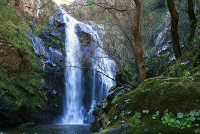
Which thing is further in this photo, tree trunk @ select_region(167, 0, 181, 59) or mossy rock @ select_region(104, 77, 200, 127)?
tree trunk @ select_region(167, 0, 181, 59)

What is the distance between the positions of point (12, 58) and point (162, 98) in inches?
410

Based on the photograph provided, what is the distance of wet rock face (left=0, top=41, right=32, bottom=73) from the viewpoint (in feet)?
35.1

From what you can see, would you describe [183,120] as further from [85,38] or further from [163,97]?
[85,38]

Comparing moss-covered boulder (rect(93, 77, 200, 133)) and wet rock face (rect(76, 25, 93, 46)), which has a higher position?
wet rock face (rect(76, 25, 93, 46))

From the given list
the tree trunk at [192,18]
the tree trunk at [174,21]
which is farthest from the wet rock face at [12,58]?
the tree trunk at [192,18]

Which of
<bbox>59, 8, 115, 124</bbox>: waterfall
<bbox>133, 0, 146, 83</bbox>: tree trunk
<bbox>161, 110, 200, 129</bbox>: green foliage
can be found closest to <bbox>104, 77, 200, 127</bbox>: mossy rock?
<bbox>161, 110, 200, 129</bbox>: green foliage

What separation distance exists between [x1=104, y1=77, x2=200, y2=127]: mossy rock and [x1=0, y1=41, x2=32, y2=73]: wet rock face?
939 cm

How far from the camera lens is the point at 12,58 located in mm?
11023

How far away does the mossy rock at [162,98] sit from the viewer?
272 cm

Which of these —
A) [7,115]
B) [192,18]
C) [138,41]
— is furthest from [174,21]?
[7,115]

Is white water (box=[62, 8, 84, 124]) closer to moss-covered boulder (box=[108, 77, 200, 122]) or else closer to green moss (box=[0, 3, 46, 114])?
green moss (box=[0, 3, 46, 114])

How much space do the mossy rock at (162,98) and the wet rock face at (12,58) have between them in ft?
30.8

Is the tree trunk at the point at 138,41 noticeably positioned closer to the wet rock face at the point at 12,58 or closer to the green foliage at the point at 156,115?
the green foliage at the point at 156,115

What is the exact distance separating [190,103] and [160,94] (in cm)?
51
